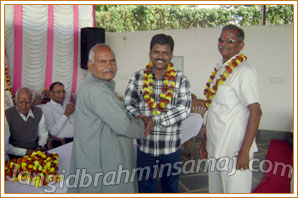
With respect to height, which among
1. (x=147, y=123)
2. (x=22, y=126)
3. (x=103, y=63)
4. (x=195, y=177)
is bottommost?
(x=195, y=177)

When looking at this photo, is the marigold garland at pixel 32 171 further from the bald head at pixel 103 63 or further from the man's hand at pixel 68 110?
the man's hand at pixel 68 110

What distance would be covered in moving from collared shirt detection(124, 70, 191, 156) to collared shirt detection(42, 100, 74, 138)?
1.59 metres

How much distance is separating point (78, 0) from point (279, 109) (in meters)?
5.04

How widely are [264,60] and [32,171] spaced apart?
534cm

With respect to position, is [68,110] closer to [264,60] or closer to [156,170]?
[156,170]

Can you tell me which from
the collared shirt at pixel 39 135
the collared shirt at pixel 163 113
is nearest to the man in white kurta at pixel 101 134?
the collared shirt at pixel 163 113

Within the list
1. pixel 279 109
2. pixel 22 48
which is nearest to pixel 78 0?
pixel 22 48

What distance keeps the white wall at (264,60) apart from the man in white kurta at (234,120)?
168 inches

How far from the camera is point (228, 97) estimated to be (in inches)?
77.9

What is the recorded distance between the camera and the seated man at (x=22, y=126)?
2.63m

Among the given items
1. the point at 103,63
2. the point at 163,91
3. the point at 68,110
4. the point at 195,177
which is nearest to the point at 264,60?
the point at 195,177

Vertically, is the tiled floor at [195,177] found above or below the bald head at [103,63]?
below

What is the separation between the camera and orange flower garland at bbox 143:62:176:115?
2.02 m

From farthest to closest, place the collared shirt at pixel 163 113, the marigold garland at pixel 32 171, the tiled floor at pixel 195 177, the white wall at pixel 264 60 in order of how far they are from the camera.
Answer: the white wall at pixel 264 60, the tiled floor at pixel 195 177, the collared shirt at pixel 163 113, the marigold garland at pixel 32 171
